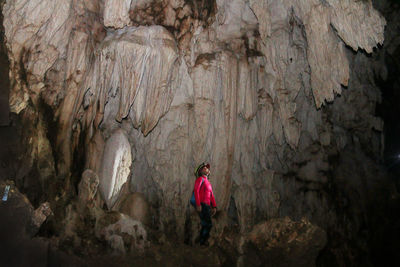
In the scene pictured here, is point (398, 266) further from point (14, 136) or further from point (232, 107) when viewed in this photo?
point (14, 136)

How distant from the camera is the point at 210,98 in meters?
6.25

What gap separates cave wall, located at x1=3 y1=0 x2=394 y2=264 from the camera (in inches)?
195

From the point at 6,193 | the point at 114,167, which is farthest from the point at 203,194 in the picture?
the point at 6,193

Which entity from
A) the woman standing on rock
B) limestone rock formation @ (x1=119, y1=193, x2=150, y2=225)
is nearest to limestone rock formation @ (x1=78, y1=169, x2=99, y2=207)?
limestone rock formation @ (x1=119, y1=193, x2=150, y2=225)

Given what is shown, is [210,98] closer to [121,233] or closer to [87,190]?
[87,190]

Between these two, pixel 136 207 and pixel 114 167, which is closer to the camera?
pixel 114 167

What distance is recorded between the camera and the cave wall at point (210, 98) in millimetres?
4945

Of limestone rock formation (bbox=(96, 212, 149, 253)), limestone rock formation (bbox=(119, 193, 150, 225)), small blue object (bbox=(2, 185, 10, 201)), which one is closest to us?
small blue object (bbox=(2, 185, 10, 201))

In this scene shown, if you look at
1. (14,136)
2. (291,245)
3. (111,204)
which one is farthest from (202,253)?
(14,136)

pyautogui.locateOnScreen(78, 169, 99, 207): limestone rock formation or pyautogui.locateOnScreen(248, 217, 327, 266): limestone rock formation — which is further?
pyautogui.locateOnScreen(78, 169, 99, 207): limestone rock formation

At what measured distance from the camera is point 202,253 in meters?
4.99

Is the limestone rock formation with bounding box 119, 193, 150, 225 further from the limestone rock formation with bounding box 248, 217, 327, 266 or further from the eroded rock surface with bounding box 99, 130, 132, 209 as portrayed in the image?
the limestone rock formation with bounding box 248, 217, 327, 266

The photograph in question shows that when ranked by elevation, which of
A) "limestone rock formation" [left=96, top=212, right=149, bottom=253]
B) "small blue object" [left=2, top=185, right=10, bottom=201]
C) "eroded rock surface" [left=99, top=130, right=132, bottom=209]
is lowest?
"limestone rock formation" [left=96, top=212, right=149, bottom=253]

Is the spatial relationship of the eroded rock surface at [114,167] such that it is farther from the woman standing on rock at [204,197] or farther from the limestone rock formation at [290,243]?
the limestone rock formation at [290,243]
